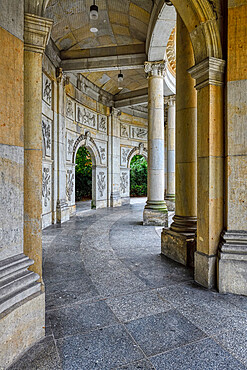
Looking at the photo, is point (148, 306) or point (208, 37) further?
point (208, 37)

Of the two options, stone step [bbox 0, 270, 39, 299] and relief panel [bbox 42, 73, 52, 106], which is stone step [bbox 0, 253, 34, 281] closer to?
stone step [bbox 0, 270, 39, 299]

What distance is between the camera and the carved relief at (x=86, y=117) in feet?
35.8

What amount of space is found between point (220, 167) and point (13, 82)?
8.65 ft

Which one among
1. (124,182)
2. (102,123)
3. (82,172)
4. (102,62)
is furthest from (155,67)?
(82,172)

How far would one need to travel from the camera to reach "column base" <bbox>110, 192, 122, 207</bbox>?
44.8ft

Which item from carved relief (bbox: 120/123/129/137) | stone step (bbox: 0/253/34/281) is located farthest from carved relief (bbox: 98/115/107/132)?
stone step (bbox: 0/253/34/281)

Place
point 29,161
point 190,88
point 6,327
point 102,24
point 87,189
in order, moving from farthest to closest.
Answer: point 87,189 → point 102,24 → point 190,88 → point 29,161 → point 6,327

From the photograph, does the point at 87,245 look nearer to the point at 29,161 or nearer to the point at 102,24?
the point at 29,161

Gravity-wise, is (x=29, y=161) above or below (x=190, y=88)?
below

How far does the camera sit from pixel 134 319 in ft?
8.20

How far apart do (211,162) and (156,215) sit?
16.1 ft

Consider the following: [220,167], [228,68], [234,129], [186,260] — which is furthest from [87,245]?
[228,68]

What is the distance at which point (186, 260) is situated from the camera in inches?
162

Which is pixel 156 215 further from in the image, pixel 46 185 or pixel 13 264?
pixel 13 264
